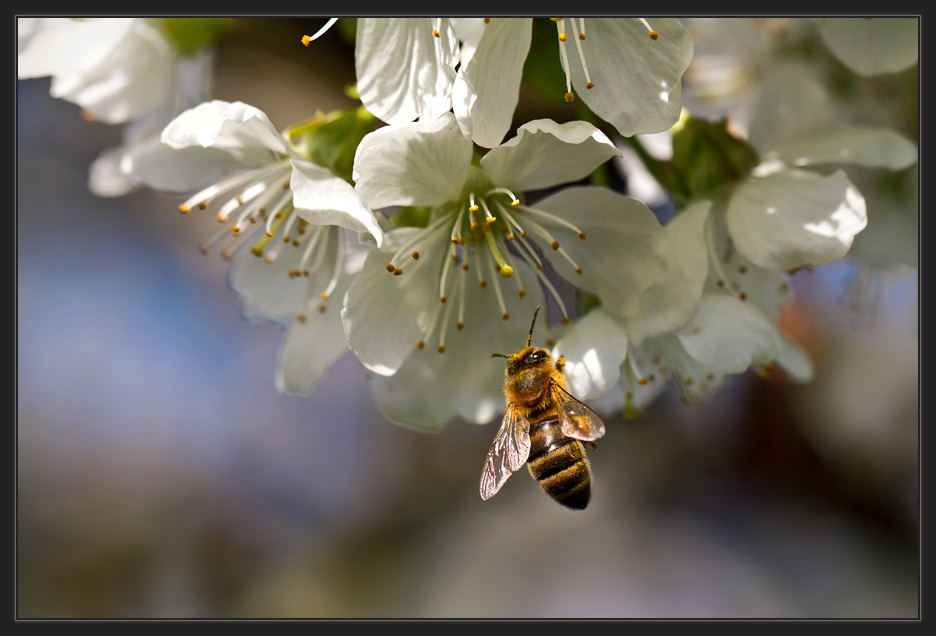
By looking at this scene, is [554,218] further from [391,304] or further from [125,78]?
[125,78]

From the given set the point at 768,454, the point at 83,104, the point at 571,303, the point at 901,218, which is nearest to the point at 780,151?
the point at 901,218

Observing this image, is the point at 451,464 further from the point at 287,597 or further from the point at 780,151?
the point at 780,151

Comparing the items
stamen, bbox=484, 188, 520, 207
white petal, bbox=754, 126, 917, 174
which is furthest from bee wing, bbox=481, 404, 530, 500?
white petal, bbox=754, 126, 917, 174

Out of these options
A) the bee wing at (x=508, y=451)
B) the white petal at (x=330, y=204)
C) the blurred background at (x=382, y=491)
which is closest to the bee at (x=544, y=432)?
the bee wing at (x=508, y=451)

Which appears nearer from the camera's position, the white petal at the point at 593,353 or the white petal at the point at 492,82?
the white petal at the point at 492,82

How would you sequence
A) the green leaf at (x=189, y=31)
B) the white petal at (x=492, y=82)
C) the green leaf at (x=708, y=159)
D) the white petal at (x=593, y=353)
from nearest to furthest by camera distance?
1. the white petal at (x=492, y=82)
2. the white petal at (x=593, y=353)
3. the green leaf at (x=708, y=159)
4. the green leaf at (x=189, y=31)

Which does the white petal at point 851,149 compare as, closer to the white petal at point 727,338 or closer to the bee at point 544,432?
the white petal at point 727,338
